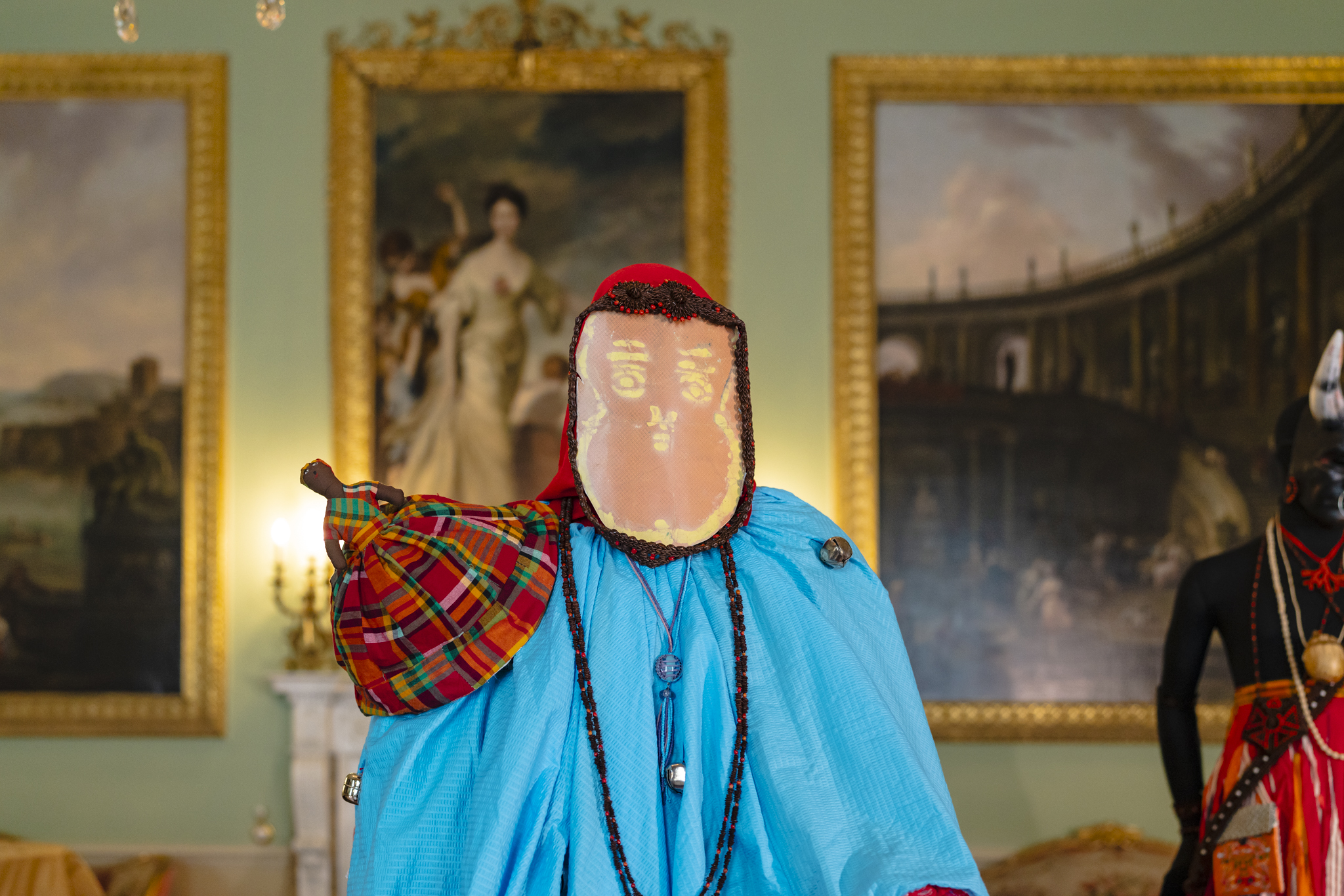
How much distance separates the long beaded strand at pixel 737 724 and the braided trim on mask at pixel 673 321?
0.06 meters

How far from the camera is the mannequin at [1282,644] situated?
8.16ft

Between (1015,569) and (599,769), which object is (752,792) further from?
(1015,569)

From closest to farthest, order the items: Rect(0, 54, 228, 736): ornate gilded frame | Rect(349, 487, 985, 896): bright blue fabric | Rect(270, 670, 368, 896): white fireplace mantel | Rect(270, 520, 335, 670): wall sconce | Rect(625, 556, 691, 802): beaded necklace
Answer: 1. Rect(349, 487, 985, 896): bright blue fabric
2. Rect(625, 556, 691, 802): beaded necklace
3. Rect(270, 670, 368, 896): white fireplace mantel
4. Rect(270, 520, 335, 670): wall sconce
5. Rect(0, 54, 228, 736): ornate gilded frame

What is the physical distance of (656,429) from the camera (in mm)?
1857

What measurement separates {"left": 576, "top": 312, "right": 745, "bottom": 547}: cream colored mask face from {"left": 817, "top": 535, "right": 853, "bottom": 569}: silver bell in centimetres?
17

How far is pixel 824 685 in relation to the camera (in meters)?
1.71

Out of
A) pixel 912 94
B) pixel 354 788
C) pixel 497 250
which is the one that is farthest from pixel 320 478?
pixel 912 94

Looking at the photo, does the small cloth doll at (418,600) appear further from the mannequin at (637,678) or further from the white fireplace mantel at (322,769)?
the white fireplace mantel at (322,769)

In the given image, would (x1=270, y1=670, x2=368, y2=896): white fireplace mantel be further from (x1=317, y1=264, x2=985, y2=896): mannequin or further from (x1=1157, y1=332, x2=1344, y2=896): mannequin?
(x1=1157, y1=332, x2=1344, y2=896): mannequin

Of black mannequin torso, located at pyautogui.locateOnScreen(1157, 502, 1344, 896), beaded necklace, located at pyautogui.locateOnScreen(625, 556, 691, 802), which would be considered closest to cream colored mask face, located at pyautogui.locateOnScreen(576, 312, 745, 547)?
beaded necklace, located at pyautogui.locateOnScreen(625, 556, 691, 802)

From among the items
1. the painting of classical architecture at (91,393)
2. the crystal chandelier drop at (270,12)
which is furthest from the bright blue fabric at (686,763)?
the painting of classical architecture at (91,393)

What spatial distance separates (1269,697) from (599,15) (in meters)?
3.87

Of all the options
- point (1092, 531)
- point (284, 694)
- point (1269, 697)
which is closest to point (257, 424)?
point (284, 694)

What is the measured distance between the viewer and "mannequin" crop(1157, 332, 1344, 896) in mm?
2486
